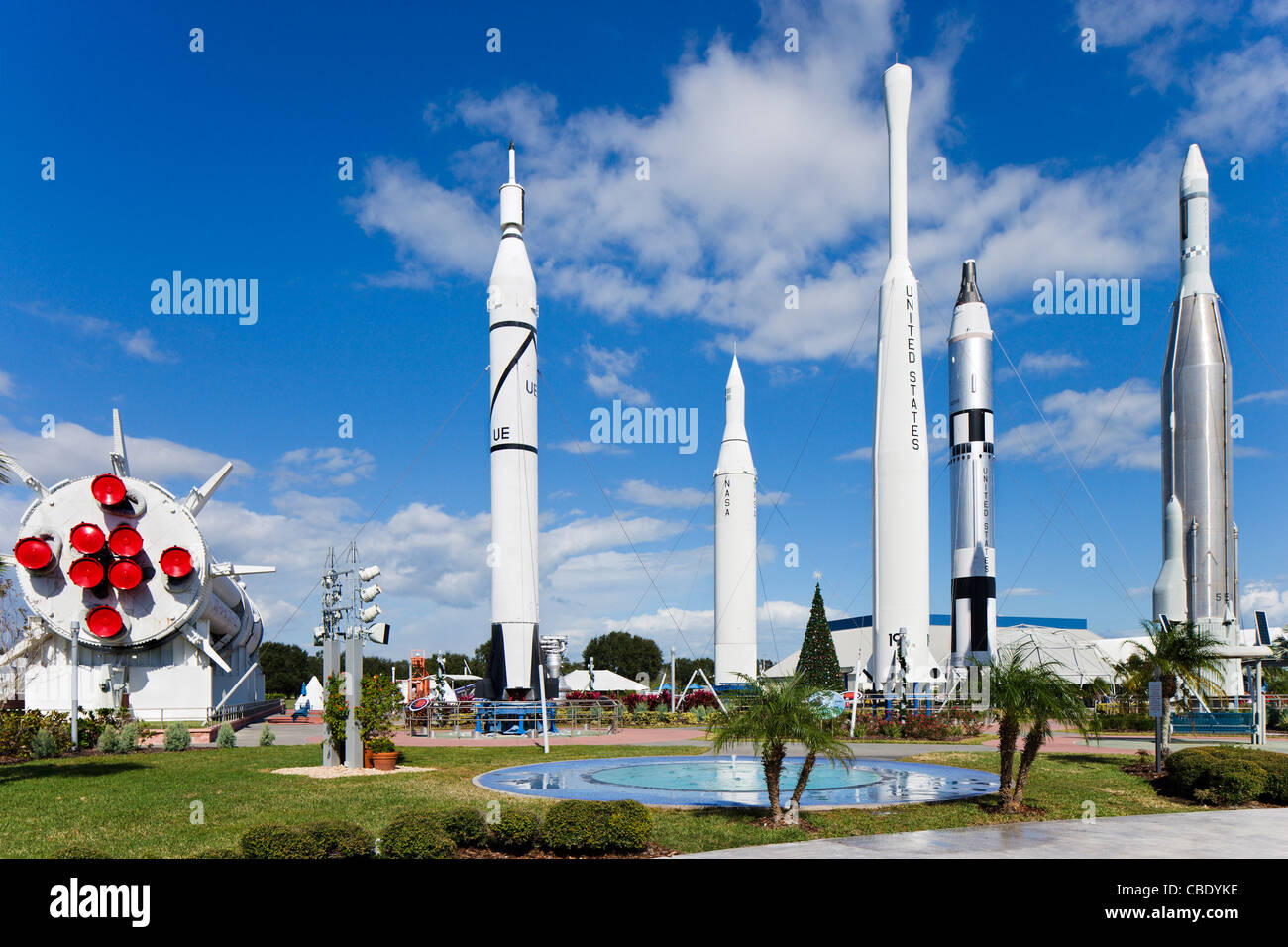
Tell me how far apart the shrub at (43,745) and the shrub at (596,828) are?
19.4 meters

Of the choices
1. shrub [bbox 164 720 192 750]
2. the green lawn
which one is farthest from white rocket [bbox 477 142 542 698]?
the green lawn

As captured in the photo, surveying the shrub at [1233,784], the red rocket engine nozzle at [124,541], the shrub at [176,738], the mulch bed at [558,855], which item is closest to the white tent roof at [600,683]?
the red rocket engine nozzle at [124,541]

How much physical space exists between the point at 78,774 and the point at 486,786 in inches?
382

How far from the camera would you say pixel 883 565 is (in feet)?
144

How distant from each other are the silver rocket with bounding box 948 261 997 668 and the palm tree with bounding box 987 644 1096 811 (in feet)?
109

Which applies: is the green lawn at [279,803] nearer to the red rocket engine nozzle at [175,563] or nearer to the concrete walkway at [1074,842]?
the concrete walkway at [1074,842]

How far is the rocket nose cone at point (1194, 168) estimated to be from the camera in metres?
48.0

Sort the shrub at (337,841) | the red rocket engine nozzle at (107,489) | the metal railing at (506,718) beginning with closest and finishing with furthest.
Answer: the shrub at (337,841) → the red rocket engine nozzle at (107,489) → the metal railing at (506,718)

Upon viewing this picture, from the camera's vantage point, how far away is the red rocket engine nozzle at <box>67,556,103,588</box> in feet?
106

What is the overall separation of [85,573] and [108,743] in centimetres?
841
